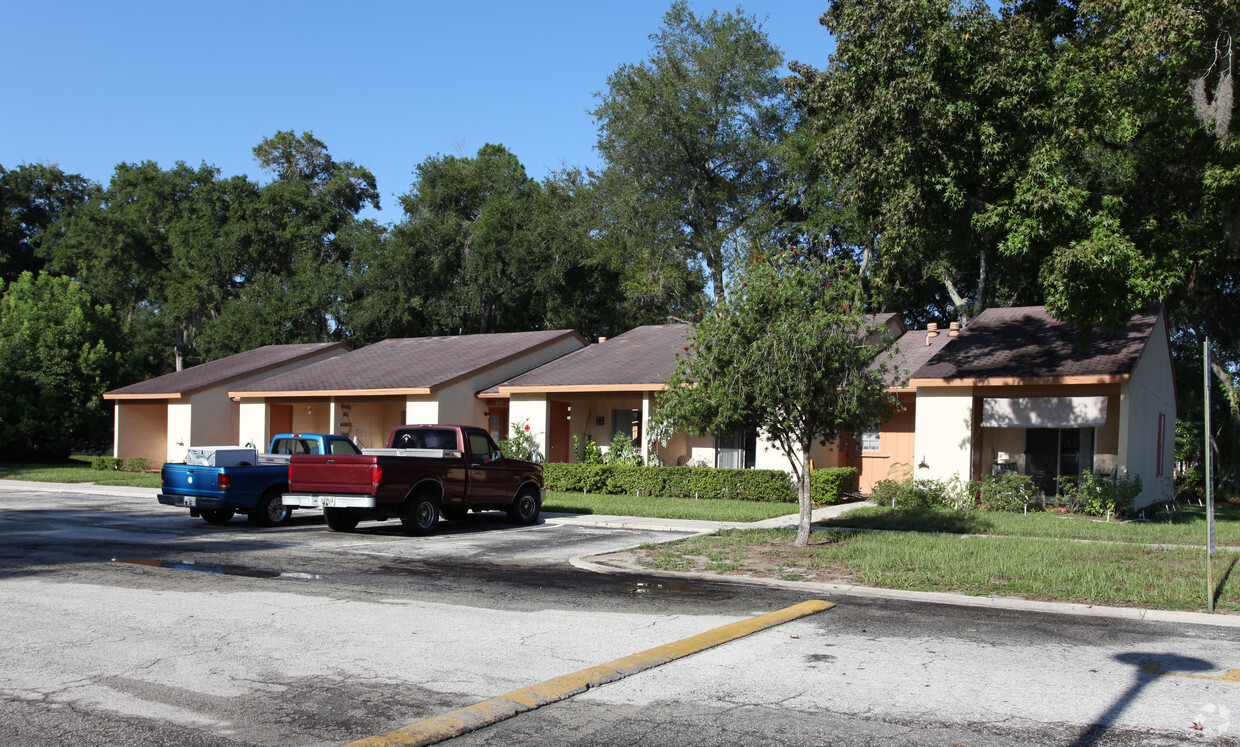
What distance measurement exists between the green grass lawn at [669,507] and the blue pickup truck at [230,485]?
20.1 feet

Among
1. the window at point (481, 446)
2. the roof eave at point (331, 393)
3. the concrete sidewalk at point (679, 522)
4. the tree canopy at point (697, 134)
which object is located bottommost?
the concrete sidewalk at point (679, 522)

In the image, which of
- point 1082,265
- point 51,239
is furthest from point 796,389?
point 51,239

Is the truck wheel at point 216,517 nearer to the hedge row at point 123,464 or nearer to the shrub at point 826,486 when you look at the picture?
the shrub at point 826,486

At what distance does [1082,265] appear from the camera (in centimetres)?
1591

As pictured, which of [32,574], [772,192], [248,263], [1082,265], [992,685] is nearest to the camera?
[992,685]

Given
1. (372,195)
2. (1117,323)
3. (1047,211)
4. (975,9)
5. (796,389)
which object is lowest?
(796,389)

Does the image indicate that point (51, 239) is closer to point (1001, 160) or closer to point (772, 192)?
point (772, 192)

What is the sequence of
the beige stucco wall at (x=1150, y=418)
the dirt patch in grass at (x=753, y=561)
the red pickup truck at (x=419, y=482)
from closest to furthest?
the dirt patch in grass at (x=753, y=561) → the red pickup truck at (x=419, y=482) → the beige stucco wall at (x=1150, y=418)

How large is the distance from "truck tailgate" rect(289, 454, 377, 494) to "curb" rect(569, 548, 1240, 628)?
436 cm

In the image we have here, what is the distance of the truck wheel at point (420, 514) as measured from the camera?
50.7ft

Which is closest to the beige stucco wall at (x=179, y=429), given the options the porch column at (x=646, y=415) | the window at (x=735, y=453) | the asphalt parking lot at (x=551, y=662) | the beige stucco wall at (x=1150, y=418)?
the porch column at (x=646, y=415)

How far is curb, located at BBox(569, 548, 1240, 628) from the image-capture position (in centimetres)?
921

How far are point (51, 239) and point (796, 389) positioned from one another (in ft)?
203

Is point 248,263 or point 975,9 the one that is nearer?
point 975,9
